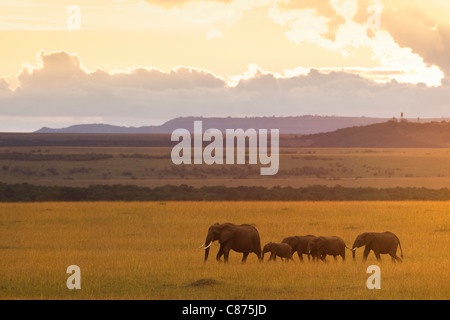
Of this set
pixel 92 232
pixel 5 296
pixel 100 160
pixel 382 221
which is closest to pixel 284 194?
pixel 382 221

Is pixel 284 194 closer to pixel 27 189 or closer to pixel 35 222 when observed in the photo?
pixel 27 189

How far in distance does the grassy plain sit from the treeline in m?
14.8

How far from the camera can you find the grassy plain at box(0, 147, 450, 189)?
75.5m

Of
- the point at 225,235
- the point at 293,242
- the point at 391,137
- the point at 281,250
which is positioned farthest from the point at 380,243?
the point at 391,137

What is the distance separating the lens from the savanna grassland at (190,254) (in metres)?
18.4

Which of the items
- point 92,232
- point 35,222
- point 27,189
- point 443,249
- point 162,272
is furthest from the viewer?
point 27,189

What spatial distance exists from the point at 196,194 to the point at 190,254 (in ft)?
98.7

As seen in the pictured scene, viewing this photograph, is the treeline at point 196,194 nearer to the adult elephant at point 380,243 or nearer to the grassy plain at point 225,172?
the grassy plain at point 225,172

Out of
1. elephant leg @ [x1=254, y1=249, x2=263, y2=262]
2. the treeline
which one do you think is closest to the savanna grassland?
elephant leg @ [x1=254, y1=249, x2=263, y2=262]

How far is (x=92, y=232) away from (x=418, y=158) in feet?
263

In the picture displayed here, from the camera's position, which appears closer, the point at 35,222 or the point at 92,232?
the point at 92,232

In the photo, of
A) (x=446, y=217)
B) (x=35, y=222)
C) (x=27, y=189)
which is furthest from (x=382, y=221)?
(x=27, y=189)

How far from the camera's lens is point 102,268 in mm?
21797

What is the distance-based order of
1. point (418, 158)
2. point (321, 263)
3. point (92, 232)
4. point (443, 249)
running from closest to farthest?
point (321, 263) < point (443, 249) < point (92, 232) < point (418, 158)
